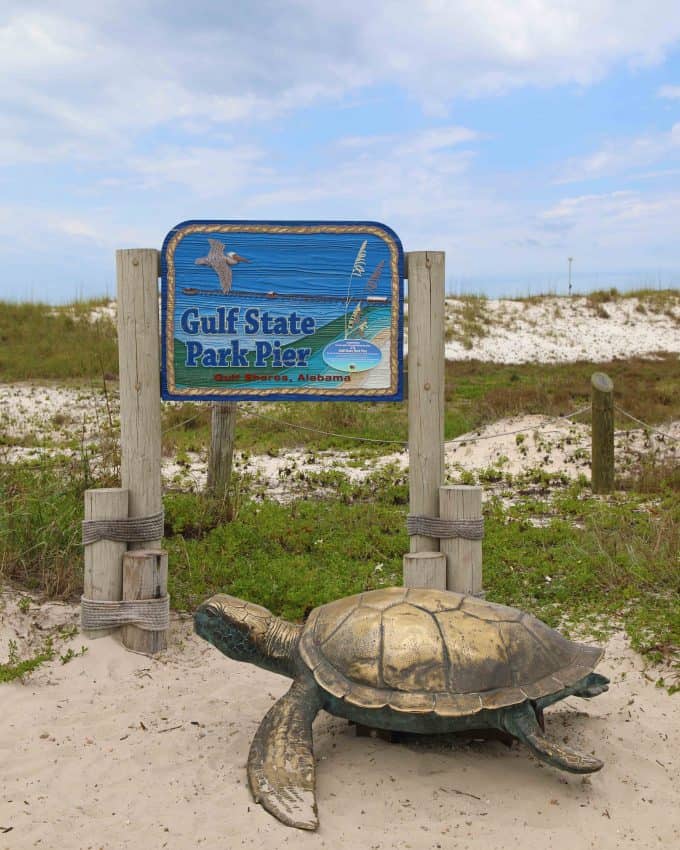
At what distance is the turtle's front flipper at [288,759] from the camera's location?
385cm

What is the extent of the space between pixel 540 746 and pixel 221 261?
371 centimetres

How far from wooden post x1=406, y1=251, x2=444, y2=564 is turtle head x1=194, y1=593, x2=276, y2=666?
1579mm

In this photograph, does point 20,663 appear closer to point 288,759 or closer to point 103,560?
point 103,560

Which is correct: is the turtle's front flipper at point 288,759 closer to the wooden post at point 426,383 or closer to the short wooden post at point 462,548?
the short wooden post at point 462,548

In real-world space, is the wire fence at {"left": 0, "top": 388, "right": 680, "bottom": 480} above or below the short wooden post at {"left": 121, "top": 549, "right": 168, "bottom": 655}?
above

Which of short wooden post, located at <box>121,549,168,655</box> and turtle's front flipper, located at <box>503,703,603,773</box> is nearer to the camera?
turtle's front flipper, located at <box>503,703,603,773</box>

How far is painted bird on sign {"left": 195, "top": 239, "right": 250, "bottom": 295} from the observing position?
5.82m

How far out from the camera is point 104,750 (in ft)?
14.7

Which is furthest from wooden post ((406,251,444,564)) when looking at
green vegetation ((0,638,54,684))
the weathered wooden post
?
green vegetation ((0,638,54,684))

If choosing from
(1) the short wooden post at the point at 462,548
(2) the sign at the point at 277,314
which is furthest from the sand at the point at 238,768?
(2) the sign at the point at 277,314

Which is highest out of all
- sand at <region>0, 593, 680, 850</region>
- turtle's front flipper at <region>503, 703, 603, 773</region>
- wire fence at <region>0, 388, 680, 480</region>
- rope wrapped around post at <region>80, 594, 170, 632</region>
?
wire fence at <region>0, 388, 680, 480</region>

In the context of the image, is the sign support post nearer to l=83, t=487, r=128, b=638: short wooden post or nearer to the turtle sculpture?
the turtle sculpture

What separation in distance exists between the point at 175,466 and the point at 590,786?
27.5 ft

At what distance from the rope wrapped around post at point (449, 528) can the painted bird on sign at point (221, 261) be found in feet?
6.97
